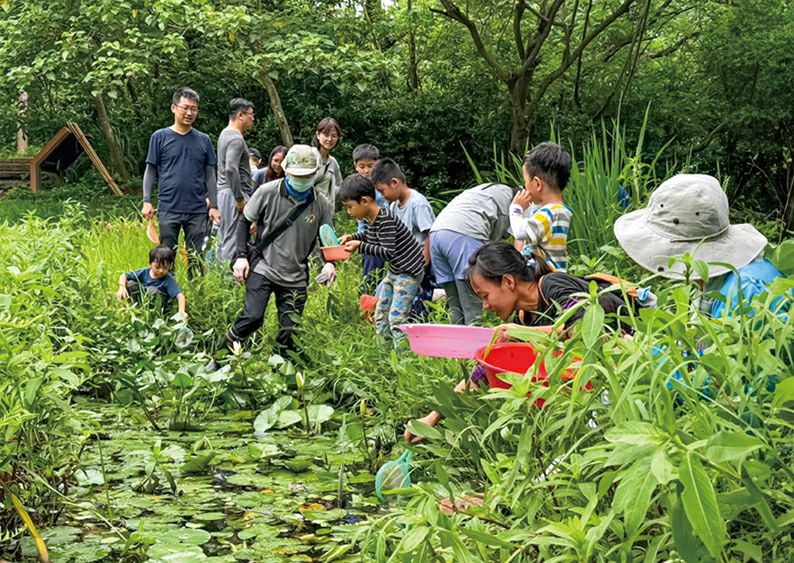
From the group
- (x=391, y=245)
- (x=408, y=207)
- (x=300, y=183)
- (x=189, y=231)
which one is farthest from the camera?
(x=189, y=231)

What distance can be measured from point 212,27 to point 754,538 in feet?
34.6

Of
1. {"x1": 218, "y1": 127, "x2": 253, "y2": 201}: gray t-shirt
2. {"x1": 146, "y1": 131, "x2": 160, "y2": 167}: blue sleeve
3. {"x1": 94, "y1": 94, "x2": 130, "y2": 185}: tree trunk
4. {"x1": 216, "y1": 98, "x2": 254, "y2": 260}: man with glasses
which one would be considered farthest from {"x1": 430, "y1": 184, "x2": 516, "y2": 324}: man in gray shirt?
{"x1": 94, "y1": 94, "x2": 130, "y2": 185}: tree trunk

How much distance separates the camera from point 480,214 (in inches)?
248

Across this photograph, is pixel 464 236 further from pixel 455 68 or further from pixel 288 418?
pixel 455 68

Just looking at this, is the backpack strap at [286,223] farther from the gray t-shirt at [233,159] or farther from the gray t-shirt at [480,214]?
the gray t-shirt at [233,159]

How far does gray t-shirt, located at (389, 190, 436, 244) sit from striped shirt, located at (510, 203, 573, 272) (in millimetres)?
1564

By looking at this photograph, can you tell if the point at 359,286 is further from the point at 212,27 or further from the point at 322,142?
the point at 212,27

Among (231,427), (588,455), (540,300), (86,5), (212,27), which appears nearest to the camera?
(588,455)

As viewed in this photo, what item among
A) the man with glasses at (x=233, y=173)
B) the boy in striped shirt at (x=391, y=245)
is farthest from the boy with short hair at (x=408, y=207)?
the man with glasses at (x=233, y=173)

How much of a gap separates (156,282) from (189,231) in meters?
1.56

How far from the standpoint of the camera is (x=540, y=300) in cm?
433

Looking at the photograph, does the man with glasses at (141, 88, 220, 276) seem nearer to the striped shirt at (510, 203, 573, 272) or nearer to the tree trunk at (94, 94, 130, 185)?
the striped shirt at (510, 203, 573, 272)

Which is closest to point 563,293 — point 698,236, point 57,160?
point 698,236

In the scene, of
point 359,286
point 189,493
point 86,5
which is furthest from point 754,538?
point 86,5
